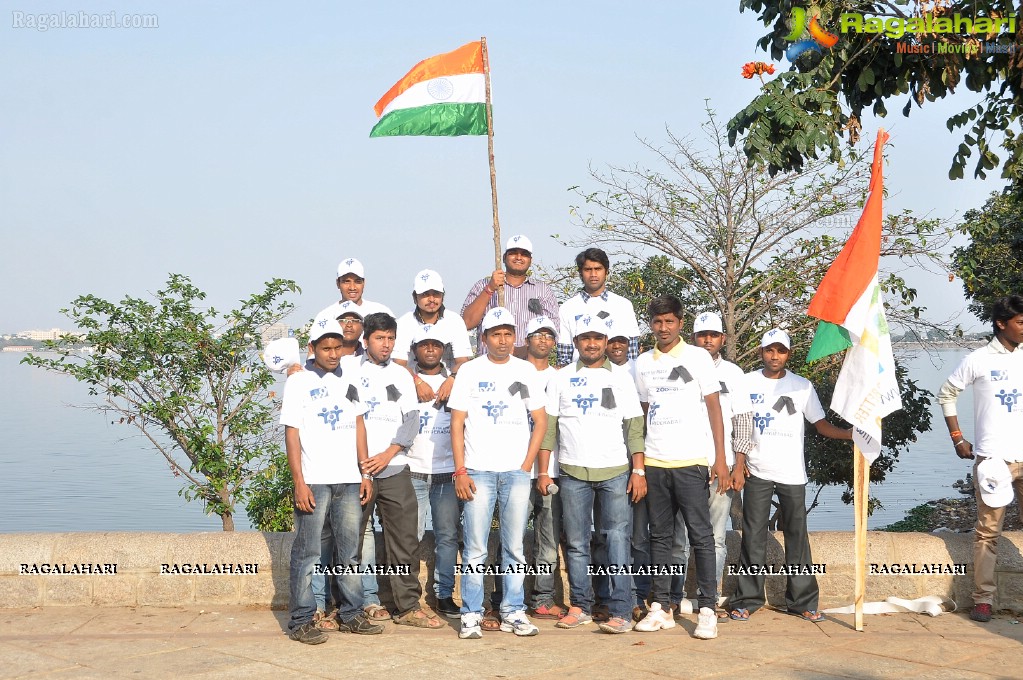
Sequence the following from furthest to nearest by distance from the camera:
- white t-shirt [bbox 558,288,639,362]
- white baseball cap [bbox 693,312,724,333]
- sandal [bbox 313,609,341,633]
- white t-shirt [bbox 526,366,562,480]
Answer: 1. white t-shirt [bbox 558,288,639,362]
2. white baseball cap [bbox 693,312,724,333]
3. white t-shirt [bbox 526,366,562,480]
4. sandal [bbox 313,609,341,633]

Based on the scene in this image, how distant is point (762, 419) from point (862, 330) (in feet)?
2.72

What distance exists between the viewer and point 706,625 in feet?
19.5

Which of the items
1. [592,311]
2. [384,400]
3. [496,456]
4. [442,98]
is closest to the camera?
[496,456]

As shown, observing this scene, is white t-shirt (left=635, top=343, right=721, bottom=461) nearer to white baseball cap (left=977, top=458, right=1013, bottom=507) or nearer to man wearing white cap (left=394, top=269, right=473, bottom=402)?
man wearing white cap (left=394, top=269, right=473, bottom=402)

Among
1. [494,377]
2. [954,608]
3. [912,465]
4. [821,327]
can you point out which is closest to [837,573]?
[954,608]

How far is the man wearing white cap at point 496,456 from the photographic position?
609cm

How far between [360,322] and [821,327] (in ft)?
9.70

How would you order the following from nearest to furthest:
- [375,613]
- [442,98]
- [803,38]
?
[375,613], [803,38], [442,98]

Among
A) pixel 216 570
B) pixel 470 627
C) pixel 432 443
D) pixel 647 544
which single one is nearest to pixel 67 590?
pixel 216 570

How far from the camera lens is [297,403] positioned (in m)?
5.93

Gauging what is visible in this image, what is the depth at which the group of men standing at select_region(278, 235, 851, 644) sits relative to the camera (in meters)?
6.04

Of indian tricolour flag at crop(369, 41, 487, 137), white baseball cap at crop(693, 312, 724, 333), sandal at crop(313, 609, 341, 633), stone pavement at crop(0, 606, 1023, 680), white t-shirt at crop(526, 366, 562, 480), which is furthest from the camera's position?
indian tricolour flag at crop(369, 41, 487, 137)

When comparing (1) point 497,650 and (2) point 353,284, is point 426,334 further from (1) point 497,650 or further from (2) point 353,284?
(1) point 497,650

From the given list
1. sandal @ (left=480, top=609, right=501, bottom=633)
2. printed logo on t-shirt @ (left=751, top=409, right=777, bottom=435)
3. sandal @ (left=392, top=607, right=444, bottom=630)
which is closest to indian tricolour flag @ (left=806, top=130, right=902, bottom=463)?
printed logo on t-shirt @ (left=751, top=409, right=777, bottom=435)
